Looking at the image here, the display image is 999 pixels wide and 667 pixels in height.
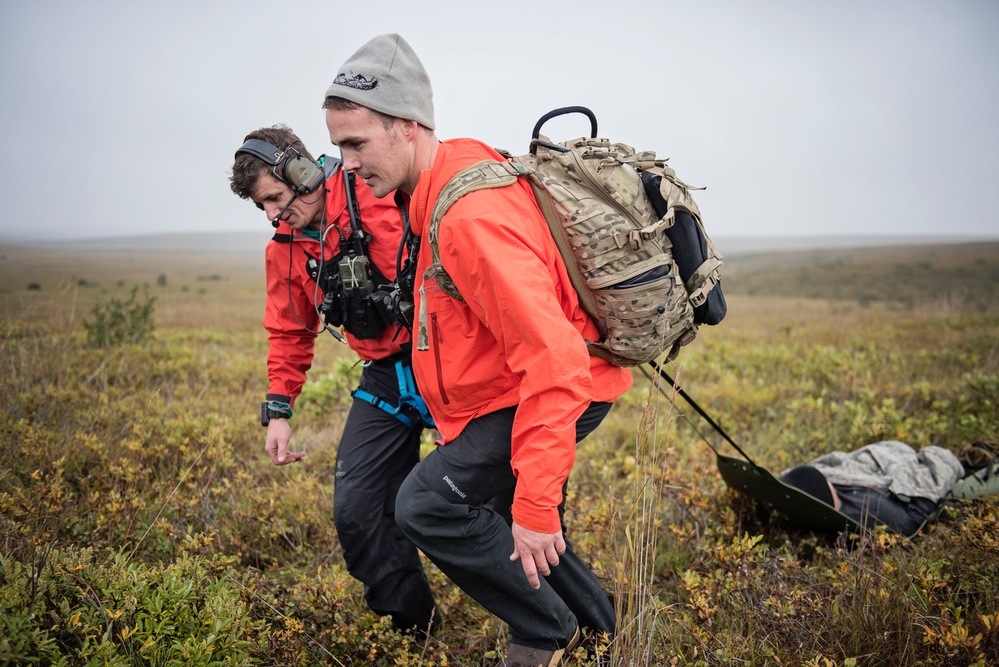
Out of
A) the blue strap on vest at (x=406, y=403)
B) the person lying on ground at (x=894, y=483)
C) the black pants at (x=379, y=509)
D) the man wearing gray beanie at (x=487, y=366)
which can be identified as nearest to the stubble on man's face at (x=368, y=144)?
the man wearing gray beanie at (x=487, y=366)

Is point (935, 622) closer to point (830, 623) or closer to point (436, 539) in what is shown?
point (830, 623)

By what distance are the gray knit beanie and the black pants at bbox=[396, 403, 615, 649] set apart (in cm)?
129

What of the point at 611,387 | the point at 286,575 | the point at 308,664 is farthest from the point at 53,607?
the point at 611,387

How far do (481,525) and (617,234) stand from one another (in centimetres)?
129

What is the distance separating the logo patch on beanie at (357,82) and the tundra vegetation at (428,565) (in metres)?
1.60

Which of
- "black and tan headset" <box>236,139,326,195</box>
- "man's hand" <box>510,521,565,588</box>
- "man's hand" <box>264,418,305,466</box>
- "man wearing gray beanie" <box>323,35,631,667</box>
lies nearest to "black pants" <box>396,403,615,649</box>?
"man wearing gray beanie" <box>323,35,631,667</box>

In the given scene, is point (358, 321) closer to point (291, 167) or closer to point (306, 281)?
point (306, 281)

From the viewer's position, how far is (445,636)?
124 inches

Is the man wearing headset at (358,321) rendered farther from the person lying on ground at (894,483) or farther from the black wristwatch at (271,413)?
the person lying on ground at (894,483)

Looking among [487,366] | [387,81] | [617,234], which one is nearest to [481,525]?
[487,366]

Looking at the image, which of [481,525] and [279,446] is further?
[279,446]

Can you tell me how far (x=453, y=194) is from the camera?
83.9 inches

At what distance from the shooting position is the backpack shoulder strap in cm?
213

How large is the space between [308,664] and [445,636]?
2.33ft
